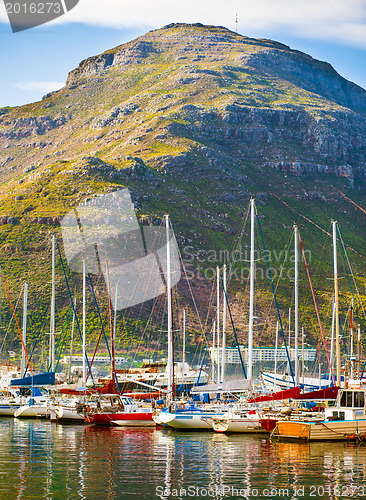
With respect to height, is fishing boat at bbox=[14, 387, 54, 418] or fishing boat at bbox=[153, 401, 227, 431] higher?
fishing boat at bbox=[153, 401, 227, 431]

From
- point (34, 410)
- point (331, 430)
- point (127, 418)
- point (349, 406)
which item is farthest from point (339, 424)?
point (34, 410)

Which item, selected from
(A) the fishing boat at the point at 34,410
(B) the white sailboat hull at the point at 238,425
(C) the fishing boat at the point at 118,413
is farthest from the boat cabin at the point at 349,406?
(A) the fishing boat at the point at 34,410

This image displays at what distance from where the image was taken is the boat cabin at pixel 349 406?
47500 mm

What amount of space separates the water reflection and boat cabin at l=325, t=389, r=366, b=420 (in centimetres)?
266

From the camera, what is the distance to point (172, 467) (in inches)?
1513

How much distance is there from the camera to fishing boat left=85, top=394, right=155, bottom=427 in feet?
195

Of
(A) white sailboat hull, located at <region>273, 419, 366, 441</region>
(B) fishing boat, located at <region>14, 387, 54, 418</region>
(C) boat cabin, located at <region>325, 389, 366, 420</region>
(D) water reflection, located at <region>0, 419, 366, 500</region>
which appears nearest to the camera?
(D) water reflection, located at <region>0, 419, 366, 500</region>

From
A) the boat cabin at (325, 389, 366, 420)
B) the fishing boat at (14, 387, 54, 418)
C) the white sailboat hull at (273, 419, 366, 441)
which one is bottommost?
the fishing boat at (14, 387, 54, 418)

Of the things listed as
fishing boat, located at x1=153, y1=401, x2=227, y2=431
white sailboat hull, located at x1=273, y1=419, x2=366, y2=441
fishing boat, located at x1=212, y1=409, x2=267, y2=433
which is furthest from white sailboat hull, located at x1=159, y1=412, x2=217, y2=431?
white sailboat hull, located at x1=273, y1=419, x2=366, y2=441

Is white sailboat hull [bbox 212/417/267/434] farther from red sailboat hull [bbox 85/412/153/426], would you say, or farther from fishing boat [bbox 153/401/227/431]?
red sailboat hull [bbox 85/412/153/426]

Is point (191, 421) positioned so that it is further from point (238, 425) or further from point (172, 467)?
point (172, 467)

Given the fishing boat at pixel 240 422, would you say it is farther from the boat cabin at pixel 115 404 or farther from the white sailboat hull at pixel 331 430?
the boat cabin at pixel 115 404

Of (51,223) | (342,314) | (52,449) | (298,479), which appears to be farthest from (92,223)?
(298,479)

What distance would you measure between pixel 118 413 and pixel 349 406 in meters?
20.1
